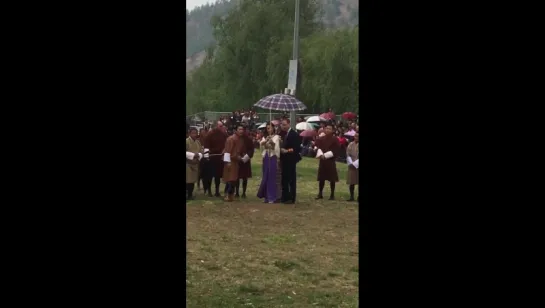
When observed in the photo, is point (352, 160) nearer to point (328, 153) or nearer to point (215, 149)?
point (328, 153)

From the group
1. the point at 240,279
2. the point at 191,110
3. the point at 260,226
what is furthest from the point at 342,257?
the point at 191,110

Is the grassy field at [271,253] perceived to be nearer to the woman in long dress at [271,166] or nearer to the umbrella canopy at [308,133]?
the woman in long dress at [271,166]

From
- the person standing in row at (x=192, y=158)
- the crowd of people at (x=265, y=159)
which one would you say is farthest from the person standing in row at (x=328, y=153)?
the person standing in row at (x=192, y=158)

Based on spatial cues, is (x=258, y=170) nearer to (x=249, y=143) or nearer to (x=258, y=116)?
(x=249, y=143)

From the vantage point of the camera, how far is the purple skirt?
15.3 meters

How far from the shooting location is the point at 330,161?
15.9 meters

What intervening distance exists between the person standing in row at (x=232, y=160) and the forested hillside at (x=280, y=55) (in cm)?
2204

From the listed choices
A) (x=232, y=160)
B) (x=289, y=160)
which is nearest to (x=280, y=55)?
(x=232, y=160)

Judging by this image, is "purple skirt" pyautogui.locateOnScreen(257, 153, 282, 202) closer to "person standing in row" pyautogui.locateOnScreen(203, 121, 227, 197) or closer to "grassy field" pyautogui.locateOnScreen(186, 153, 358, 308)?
"grassy field" pyautogui.locateOnScreen(186, 153, 358, 308)

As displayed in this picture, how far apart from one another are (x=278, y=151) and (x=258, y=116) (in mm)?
27839

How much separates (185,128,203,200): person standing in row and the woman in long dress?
50.5 inches

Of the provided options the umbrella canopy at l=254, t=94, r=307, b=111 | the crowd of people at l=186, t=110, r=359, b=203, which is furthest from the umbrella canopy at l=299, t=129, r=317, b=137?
the crowd of people at l=186, t=110, r=359, b=203

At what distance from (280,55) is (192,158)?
1142 inches

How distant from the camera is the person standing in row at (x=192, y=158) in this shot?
15.0 meters
